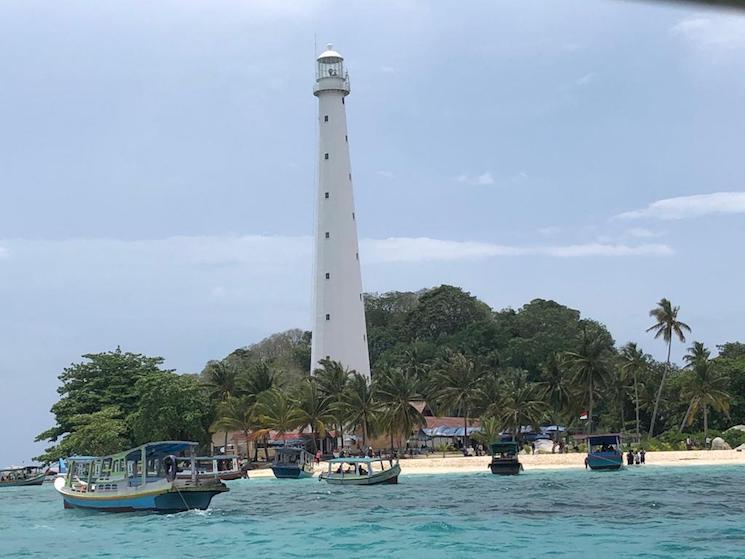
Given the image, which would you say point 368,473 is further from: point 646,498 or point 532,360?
point 532,360

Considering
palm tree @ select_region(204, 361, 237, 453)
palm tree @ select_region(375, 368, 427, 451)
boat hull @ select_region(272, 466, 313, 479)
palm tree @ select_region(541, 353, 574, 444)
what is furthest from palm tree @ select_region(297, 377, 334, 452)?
palm tree @ select_region(541, 353, 574, 444)

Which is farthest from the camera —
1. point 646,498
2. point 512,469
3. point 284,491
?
point 512,469

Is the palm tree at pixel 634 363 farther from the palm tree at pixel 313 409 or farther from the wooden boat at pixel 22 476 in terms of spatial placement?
the wooden boat at pixel 22 476

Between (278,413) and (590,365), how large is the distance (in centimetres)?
2456

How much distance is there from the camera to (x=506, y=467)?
57031 millimetres

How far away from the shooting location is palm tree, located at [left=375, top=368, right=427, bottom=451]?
67.7m

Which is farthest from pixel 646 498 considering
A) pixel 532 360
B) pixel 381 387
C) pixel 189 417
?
pixel 532 360

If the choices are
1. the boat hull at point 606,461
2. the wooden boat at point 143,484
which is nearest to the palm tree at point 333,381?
the boat hull at point 606,461

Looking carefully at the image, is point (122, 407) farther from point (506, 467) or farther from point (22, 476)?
point (506, 467)

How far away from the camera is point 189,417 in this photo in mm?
67375

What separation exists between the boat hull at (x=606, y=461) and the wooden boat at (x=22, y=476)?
143 feet

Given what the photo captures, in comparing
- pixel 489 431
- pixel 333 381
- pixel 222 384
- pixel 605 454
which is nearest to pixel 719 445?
pixel 605 454

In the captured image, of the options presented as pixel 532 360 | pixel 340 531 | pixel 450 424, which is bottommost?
pixel 340 531

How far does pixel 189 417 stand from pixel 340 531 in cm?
3757
